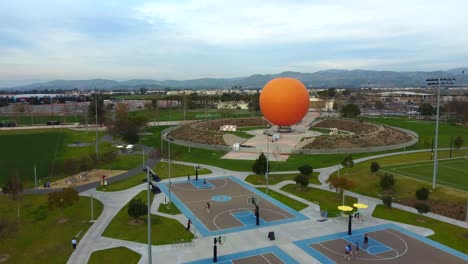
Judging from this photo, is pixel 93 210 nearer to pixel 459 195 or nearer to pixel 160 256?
pixel 160 256

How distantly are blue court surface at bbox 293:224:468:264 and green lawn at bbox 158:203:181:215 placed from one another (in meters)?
12.9

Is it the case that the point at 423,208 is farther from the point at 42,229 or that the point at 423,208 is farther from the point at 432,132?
the point at 432,132

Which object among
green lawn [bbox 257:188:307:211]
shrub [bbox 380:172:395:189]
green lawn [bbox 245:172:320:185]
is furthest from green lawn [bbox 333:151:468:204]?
green lawn [bbox 257:188:307:211]

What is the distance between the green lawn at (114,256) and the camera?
25.3m

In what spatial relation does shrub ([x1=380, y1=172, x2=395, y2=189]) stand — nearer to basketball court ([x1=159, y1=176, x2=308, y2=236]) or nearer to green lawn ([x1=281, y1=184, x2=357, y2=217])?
green lawn ([x1=281, y1=184, x2=357, y2=217])

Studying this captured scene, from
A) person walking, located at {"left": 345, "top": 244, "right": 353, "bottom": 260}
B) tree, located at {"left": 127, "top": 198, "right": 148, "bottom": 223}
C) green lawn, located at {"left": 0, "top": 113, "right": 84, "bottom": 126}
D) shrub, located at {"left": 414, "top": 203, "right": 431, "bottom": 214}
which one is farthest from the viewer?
green lawn, located at {"left": 0, "top": 113, "right": 84, "bottom": 126}

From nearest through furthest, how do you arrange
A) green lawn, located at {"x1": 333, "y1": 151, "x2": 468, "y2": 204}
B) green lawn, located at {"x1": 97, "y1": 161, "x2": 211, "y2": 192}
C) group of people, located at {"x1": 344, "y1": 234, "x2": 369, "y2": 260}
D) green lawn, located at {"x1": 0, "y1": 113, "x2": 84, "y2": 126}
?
group of people, located at {"x1": 344, "y1": 234, "x2": 369, "y2": 260} → green lawn, located at {"x1": 333, "y1": 151, "x2": 468, "y2": 204} → green lawn, located at {"x1": 97, "y1": 161, "x2": 211, "y2": 192} → green lawn, located at {"x1": 0, "y1": 113, "x2": 84, "y2": 126}

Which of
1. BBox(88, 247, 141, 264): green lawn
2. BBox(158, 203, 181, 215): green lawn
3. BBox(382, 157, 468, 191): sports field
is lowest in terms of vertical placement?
BBox(88, 247, 141, 264): green lawn

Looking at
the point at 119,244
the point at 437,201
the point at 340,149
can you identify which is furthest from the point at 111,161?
the point at 437,201

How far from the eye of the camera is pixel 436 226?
31562 millimetres

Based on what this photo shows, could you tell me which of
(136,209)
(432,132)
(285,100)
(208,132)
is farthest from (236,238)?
(432,132)

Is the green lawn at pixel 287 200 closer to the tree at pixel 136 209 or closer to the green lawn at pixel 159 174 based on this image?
the green lawn at pixel 159 174

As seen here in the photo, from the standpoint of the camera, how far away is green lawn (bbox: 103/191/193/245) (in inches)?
1144

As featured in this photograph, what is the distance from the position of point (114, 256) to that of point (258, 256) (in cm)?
1052
